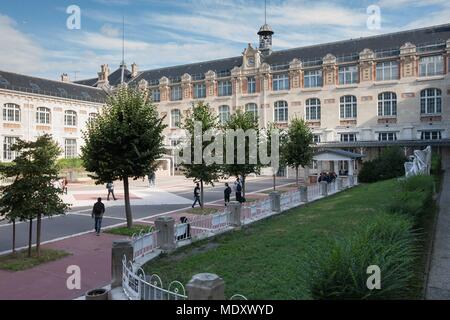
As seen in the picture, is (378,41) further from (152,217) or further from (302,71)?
(152,217)

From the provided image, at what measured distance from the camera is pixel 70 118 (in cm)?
5200

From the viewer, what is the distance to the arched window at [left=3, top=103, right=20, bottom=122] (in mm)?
44094

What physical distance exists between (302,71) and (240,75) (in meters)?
8.97

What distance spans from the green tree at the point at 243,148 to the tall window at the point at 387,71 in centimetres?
2506

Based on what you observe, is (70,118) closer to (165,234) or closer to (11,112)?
(11,112)

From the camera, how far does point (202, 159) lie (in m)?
20.9

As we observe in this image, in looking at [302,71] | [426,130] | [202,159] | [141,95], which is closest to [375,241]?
[141,95]

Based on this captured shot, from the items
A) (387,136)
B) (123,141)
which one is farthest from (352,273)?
(387,136)

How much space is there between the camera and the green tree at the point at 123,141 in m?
15.4

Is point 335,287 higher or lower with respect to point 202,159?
lower

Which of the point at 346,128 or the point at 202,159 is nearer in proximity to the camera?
the point at 202,159

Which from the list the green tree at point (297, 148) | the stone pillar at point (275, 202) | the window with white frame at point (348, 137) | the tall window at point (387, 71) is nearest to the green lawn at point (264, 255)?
the stone pillar at point (275, 202)

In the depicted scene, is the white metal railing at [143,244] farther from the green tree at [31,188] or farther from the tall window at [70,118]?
the tall window at [70,118]

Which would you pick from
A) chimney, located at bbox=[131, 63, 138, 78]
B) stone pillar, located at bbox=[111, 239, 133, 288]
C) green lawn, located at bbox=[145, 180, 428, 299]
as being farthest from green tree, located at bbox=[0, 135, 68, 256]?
chimney, located at bbox=[131, 63, 138, 78]
